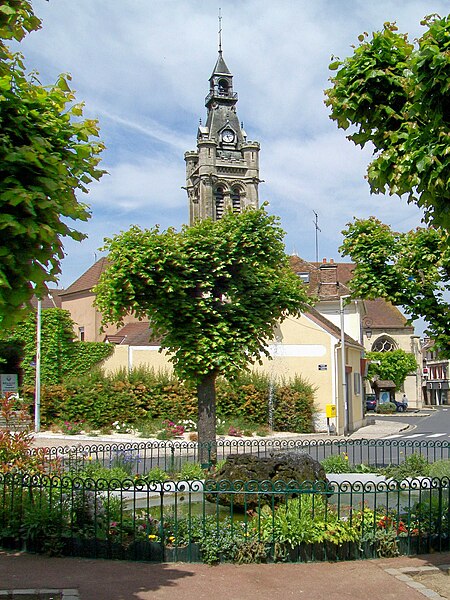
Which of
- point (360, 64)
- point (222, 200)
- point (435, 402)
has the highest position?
point (222, 200)

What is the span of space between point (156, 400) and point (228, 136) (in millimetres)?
52662

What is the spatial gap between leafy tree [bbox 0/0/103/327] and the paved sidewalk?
9.76 feet

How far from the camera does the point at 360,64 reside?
737 centimetres

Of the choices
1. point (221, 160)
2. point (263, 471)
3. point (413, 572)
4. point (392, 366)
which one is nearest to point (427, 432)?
point (263, 471)

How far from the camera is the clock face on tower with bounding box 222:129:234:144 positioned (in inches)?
2987

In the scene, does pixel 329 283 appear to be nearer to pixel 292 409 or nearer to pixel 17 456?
pixel 292 409

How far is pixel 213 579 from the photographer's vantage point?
23.7 ft

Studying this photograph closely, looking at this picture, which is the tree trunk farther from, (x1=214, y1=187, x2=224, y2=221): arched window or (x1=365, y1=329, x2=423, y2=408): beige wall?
(x1=214, y1=187, x2=224, y2=221): arched window

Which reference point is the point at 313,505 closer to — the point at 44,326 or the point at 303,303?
the point at 303,303

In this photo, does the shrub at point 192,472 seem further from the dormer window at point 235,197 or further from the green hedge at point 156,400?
the dormer window at point 235,197

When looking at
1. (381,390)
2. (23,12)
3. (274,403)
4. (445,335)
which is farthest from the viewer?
(381,390)

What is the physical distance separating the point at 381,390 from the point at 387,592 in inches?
2310

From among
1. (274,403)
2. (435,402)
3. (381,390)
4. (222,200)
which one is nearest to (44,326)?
(274,403)

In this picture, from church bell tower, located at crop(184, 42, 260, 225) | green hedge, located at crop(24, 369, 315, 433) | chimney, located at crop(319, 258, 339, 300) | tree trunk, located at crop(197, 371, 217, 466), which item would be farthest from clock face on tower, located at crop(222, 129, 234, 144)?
tree trunk, located at crop(197, 371, 217, 466)
